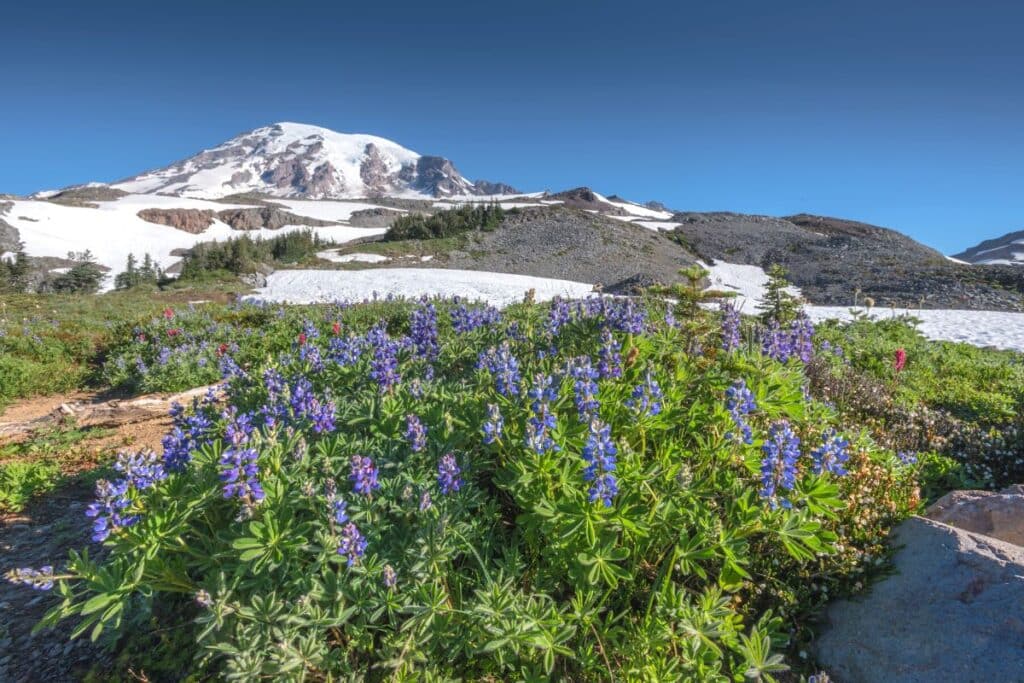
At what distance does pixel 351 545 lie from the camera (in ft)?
7.90

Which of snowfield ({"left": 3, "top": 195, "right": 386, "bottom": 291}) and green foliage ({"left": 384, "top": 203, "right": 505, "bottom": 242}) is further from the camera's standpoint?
snowfield ({"left": 3, "top": 195, "right": 386, "bottom": 291})

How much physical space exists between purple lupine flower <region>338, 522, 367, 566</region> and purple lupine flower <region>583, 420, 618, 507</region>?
1.21 meters

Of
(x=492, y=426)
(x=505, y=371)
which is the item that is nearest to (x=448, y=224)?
(x=505, y=371)

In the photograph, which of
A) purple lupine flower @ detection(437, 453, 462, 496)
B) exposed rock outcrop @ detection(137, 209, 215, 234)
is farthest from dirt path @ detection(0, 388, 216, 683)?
exposed rock outcrop @ detection(137, 209, 215, 234)

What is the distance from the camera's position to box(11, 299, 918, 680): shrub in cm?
246

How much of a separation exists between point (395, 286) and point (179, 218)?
82.0 meters

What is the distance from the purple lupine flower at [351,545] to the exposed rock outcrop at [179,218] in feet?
319

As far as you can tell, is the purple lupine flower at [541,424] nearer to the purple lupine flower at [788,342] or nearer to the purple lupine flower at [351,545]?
the purple lupine flower at [351,545]

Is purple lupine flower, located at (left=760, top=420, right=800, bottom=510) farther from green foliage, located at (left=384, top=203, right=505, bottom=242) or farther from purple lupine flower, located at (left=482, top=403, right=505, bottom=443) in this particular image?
green foliage, located at (left=384, top=203, right=505, bottom=242)

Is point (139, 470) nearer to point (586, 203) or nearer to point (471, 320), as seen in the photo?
point (471, 320)

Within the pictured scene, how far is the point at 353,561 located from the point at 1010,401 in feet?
30.1

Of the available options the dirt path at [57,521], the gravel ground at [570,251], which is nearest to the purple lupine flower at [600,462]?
the dirt path at [57,521]

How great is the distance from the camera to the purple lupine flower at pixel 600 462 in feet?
8.39

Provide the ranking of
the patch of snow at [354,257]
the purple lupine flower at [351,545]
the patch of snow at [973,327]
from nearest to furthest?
the purple lupine flower at [351,545], the patch of snow at [973,327], the patch of snow at [354,257]
